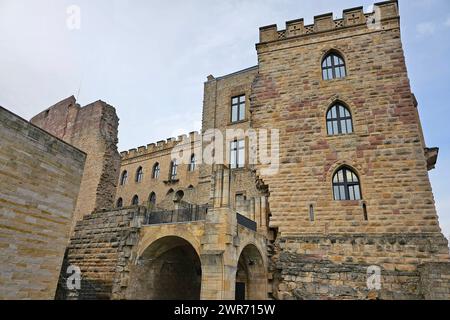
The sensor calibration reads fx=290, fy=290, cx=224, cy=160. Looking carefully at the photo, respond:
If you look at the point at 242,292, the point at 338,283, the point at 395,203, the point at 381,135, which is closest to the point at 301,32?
the point at 381,135

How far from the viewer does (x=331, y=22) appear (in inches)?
478

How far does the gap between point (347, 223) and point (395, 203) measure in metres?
1.63

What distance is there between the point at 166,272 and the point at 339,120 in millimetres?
9063

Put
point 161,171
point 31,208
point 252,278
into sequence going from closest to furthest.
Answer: point 31,208
point 252,278
point 161,171

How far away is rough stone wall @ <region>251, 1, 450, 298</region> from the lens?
9.02 metres

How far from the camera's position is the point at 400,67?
10727 millimetres

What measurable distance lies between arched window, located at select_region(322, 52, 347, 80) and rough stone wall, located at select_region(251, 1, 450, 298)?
25 centimetres

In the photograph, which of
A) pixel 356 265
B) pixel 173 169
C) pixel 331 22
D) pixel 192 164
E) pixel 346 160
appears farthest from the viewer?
pixel 173 169

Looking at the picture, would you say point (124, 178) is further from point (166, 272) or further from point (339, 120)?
point (339, 120)

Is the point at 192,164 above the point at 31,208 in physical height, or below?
above

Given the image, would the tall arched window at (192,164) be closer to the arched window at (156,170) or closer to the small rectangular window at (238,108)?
the arched window at (156,170)

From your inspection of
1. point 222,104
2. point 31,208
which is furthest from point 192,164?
point 31,208

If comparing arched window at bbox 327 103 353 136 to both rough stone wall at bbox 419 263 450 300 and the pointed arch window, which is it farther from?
the pointed arch window
